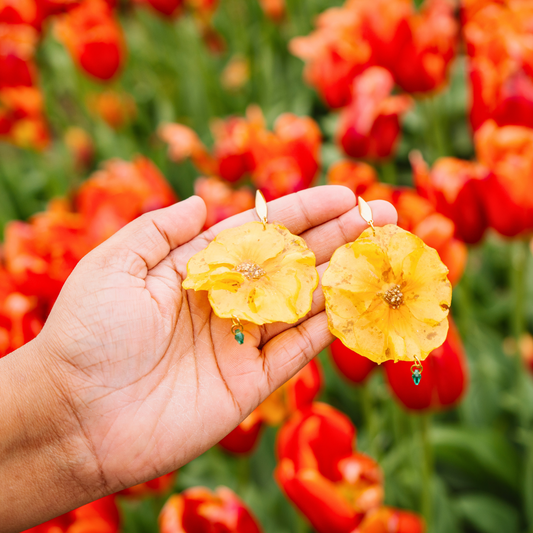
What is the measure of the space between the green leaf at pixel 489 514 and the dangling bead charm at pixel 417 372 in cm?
37

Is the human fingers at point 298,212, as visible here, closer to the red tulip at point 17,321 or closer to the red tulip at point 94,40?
the red tulip at point 17,321

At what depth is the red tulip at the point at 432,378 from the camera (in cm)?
86

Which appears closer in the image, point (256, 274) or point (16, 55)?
point (256, 274)

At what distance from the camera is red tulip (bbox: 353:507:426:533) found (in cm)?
80

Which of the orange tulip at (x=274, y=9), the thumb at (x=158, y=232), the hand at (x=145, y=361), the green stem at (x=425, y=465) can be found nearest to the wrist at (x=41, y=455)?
the hand at (x=145, y=361)

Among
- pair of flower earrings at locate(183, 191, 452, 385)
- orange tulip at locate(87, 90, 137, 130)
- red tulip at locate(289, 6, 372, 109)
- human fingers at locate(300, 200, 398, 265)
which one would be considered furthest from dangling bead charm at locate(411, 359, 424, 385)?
orange tulip at locate(87, 90, 137, 130)

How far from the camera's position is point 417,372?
806mm

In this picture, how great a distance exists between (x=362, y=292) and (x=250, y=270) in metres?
0.19

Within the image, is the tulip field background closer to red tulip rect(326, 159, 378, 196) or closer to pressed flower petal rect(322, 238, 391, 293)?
red tulip rect(326, 159, 378, 196)

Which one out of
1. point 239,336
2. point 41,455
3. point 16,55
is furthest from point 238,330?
point 16,55

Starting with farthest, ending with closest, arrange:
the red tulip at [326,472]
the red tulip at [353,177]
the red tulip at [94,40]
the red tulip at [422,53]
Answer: the red tulip at [94,40] < the red tulip at [422,53] < the red tulip at [353,177] < the red tulip at [326,472]

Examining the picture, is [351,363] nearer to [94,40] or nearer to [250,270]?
[250,270]

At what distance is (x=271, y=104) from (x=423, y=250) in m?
1.51

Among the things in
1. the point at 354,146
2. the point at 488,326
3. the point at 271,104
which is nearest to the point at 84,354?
the point at 354,146
